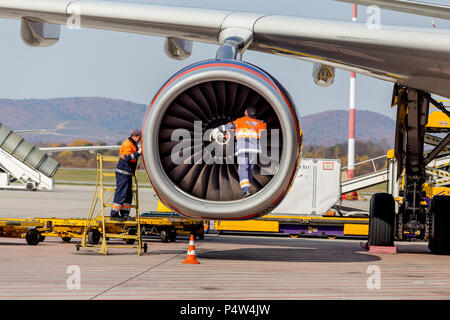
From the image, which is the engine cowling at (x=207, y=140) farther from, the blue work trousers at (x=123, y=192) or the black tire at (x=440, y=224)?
the black tire at (x=440, y=224)

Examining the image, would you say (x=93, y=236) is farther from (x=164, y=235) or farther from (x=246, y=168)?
(x=246, y=168)

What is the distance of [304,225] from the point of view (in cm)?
1480

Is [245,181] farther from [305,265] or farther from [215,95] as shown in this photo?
[305,265]

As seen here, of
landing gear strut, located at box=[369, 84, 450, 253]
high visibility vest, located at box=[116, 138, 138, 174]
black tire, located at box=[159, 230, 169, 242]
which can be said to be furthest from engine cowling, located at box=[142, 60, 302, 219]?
black tire, located at box=[159, 230, 169, 242]

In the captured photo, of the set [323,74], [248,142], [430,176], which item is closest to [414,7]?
[248,142]

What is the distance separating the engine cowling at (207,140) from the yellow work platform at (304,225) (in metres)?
7.67

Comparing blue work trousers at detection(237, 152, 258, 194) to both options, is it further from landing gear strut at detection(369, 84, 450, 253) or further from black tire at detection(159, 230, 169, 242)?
black tire at detection(159, 230, 169, 242)

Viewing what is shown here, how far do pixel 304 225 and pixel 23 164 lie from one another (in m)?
24.7

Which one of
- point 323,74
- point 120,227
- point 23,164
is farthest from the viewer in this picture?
point 23,164

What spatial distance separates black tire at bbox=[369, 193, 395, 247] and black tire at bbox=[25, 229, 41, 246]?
5.81 m

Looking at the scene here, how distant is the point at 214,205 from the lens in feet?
21.1
